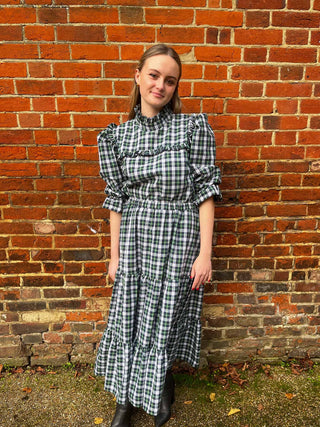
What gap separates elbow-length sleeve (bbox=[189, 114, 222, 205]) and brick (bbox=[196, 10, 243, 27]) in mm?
705

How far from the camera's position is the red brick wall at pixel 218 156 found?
1967mm

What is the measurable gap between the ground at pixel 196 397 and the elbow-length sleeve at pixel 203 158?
140cm

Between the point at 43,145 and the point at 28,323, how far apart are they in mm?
1314

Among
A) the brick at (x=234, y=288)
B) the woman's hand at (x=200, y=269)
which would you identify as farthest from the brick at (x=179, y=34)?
the brick at (x=234, y=288)

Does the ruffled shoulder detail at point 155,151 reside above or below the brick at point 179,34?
below

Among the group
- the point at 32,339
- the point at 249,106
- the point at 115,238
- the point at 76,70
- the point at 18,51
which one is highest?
the point at 18,51

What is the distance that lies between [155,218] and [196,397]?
4.40ft

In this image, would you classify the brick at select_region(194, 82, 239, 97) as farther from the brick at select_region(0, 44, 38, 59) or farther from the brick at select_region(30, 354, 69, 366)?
the brick at select_region(30, 354, 69, 366)

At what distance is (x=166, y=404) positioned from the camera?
2.03 metres

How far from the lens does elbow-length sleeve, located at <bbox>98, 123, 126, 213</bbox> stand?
1.78m

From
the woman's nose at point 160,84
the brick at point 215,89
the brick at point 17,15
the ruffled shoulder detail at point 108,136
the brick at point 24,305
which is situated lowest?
the brick at point 24,305

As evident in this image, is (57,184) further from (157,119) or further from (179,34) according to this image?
(179,34)

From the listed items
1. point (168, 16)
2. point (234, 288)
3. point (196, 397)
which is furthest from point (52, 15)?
point (196, 397)

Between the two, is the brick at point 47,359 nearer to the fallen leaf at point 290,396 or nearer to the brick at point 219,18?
the fallen leaf at point 290,396
